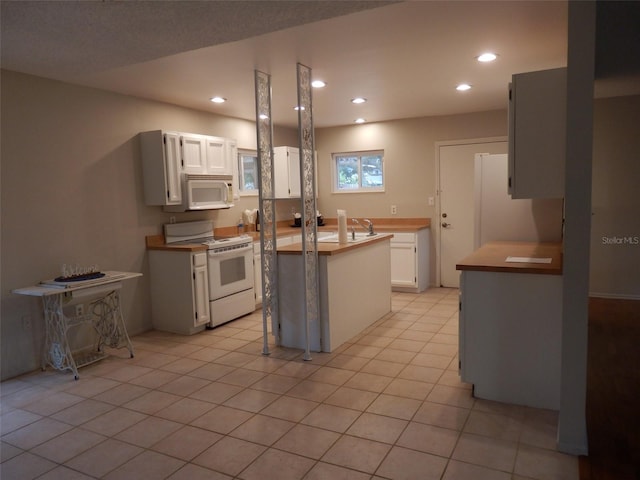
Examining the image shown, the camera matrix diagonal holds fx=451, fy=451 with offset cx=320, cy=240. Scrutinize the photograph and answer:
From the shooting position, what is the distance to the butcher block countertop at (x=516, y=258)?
2748 mm

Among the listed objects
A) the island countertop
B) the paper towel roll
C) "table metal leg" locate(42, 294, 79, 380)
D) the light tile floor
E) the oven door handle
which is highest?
the paper towel roll

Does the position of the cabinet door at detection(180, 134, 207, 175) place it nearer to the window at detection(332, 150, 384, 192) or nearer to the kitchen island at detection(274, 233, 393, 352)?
the kitchen island at detection(274, 233, 393, 352)

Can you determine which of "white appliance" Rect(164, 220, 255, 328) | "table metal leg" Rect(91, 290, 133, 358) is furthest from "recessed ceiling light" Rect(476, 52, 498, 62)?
"table metal leg" Rect(91, 290, 133, 358)

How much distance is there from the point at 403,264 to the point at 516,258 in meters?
2.91

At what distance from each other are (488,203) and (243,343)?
8.91 ft

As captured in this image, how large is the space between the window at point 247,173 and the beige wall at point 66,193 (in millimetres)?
1251

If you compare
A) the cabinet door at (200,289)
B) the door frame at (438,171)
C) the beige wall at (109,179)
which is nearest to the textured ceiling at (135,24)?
the beige wall at (109,179)

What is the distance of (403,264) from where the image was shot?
6055 mm

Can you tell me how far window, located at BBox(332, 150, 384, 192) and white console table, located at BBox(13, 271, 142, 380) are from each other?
3.92 metres

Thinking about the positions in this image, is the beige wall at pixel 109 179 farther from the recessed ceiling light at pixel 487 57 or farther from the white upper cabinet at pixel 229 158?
the recessed ceiling light at pixel 487 57

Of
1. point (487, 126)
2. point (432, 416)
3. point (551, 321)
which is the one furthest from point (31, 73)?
point (487, 126)

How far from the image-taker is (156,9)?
2348 millimetres

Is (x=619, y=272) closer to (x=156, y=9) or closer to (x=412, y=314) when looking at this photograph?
(x=412, y=314)

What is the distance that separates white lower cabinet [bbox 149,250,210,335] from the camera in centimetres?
445
